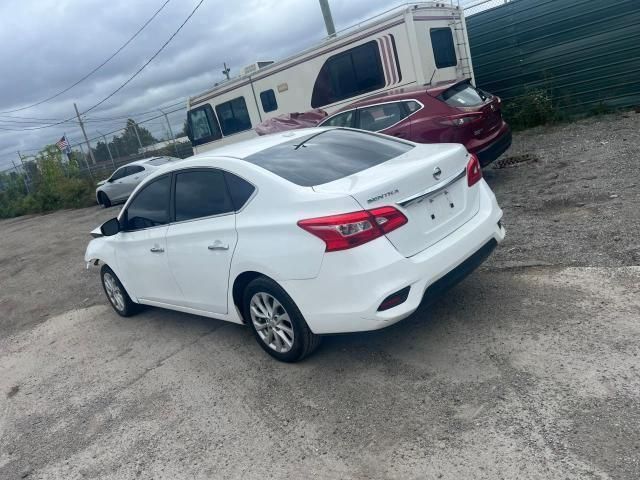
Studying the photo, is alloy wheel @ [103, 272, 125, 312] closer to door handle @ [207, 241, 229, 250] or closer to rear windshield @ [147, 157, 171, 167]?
door handle @ [207, 241, 229, 250]

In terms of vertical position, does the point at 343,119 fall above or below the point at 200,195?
above

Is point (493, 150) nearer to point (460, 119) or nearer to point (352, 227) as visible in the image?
point (460, 119)

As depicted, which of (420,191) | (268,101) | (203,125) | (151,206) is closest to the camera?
(420,191)

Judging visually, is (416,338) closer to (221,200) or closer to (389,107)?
(221,200)

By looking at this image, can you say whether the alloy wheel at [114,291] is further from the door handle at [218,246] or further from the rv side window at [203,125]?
the rv side window at [203,125]

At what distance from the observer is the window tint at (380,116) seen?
8266mm

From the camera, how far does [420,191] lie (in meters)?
3.77

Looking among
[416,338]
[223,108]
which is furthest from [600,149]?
[223,108]

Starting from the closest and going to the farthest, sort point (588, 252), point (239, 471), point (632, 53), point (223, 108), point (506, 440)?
point (506, 440), point (239, 471), point (588, 252), point (632, 53), point (223, 108)

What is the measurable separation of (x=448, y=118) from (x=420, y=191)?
4.34 metres

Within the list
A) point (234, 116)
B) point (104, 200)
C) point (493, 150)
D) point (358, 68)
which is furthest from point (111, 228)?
point (104, 200)

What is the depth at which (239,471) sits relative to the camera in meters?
3.17

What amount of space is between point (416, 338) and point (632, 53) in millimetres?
10208

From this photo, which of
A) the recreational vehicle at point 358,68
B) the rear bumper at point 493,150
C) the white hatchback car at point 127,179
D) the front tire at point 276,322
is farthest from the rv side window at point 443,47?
the white hatchback car at point 127,179
